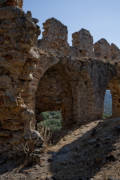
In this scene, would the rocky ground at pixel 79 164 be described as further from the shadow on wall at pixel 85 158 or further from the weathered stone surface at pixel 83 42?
the weathered stone surface at pixel 83 42

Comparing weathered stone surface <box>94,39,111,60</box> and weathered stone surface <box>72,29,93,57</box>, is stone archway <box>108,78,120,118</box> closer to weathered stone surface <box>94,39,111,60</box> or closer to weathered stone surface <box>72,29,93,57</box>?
weathered stone surface <box>72,29,93,57</box>

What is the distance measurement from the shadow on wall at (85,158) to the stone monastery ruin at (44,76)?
743 millimetres

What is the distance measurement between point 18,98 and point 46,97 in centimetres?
321

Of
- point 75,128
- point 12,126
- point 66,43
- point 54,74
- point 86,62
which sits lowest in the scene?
point 75,128

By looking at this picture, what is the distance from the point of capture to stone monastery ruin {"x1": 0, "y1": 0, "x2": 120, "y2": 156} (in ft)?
12.9

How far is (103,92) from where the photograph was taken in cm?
810

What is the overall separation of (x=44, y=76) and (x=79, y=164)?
4.26 m

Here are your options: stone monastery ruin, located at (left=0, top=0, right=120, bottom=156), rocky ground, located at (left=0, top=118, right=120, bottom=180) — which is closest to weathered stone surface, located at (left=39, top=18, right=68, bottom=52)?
stone monastery ruin, located at (left=0, top=0, right=120, bottom=156)

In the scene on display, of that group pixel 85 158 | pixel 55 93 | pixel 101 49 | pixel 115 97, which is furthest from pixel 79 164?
pixel 101 49

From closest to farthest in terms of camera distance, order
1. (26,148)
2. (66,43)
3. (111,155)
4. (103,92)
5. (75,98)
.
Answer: (111,155)
(26,148)
(75,98)
(103,92)
(66,43)

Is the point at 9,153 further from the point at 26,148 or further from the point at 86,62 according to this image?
the point at 86,62

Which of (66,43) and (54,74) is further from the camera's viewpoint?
(66,43)

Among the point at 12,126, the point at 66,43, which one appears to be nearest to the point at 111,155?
the point at 12,126

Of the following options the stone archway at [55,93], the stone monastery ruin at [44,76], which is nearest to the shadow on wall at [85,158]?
the stone monastery ruin at [44,76]
